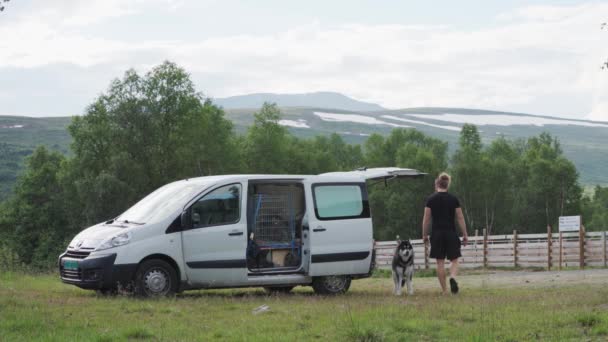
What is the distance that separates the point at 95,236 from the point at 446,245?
5978mm

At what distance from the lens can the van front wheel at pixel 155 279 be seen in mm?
14227

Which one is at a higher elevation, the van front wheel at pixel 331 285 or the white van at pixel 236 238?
the white van at pixel 236 238

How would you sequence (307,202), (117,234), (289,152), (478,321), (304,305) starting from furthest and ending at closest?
1. (289,152)
2. (307,202)
3. (117,234)
4. (304,305)
5. (478,321)

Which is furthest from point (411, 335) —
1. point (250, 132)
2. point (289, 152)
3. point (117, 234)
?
point (289, 152)

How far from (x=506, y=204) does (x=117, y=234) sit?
96.3 metres

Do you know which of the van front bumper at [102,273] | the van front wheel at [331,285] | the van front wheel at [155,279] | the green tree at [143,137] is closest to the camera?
the van front bumper at [102,273]

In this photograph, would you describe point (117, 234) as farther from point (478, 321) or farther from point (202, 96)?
point (202, 96)

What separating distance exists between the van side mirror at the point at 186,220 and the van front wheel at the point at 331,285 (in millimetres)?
2694

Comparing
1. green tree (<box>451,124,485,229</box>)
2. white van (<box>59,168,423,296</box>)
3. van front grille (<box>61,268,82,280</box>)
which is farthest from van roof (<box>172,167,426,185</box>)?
green tree (<box>451,124,485,229</box>)


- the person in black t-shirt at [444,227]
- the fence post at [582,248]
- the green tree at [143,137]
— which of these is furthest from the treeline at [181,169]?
the person in black t-shirt at [444,227]

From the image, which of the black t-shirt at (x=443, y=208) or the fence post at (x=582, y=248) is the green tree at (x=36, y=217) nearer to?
the fence post at (x=582, y=248)

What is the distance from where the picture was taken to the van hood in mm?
14297

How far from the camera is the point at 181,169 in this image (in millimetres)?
78625

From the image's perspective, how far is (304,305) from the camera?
41.9 ft
